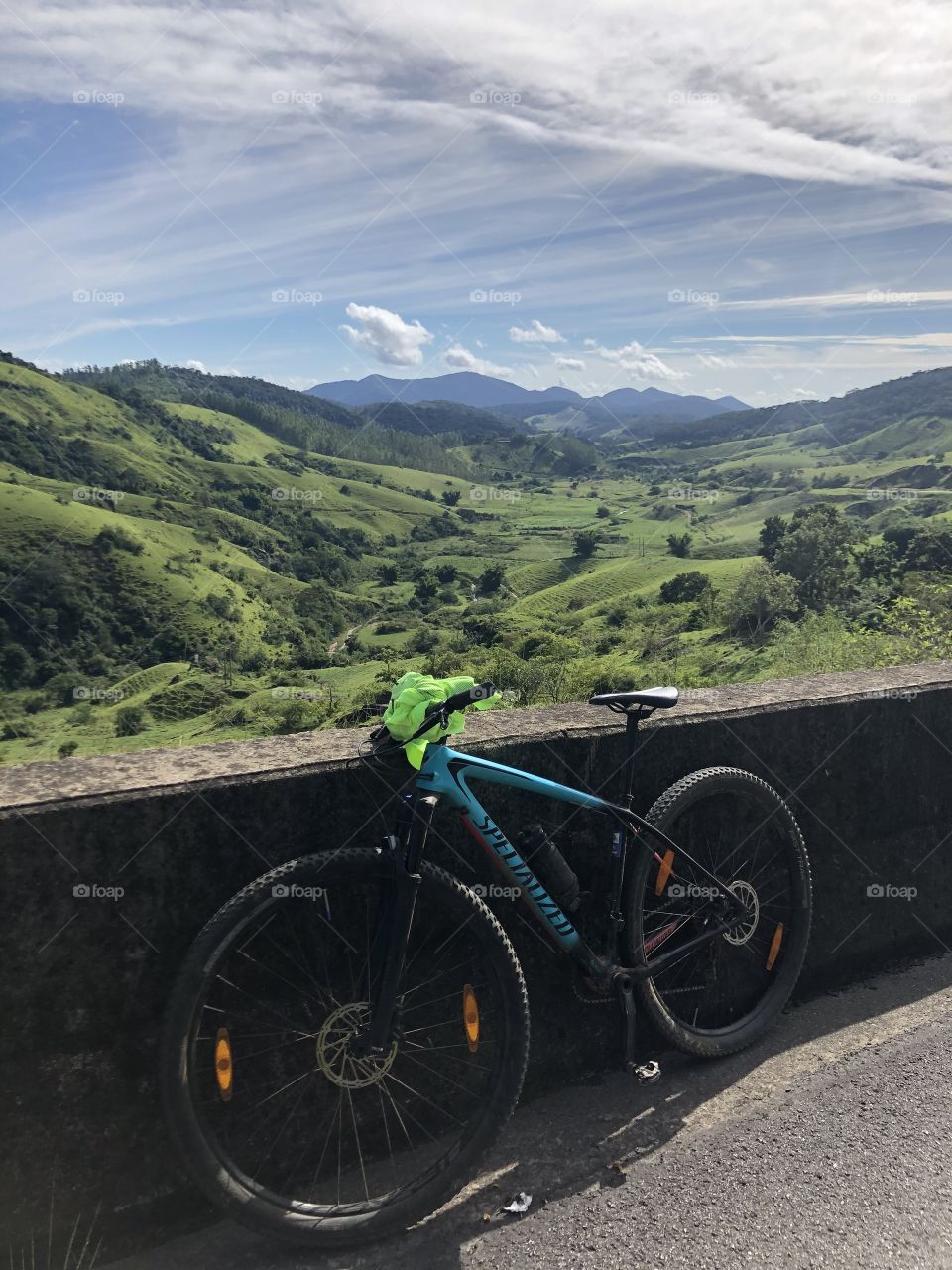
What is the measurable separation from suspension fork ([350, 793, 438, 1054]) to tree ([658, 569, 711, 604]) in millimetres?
108661

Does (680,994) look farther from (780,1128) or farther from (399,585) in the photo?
(399,585)

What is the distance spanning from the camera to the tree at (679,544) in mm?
144875

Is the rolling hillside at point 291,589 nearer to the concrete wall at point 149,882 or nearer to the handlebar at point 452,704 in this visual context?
the concrete wall at point 149,882

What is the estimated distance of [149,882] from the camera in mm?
2303

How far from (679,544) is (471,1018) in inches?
5909

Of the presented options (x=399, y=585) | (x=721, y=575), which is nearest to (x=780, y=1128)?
(x=721, y=575)

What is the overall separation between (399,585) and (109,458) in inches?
2894

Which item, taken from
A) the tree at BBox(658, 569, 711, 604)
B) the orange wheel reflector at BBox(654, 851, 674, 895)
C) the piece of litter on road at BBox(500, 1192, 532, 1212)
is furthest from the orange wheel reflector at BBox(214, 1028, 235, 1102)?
the tree at BBox(658, 569, 711, 604)

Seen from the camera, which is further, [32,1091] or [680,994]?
[680,994]

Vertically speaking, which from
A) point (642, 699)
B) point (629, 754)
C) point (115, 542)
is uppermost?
point (115, 542)

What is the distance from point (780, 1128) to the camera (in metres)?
2.75

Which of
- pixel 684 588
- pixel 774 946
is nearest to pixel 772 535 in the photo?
pixel 684 588

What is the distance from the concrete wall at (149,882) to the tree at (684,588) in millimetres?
107947

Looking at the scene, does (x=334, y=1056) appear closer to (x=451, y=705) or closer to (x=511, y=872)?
(x=511, y=872)
